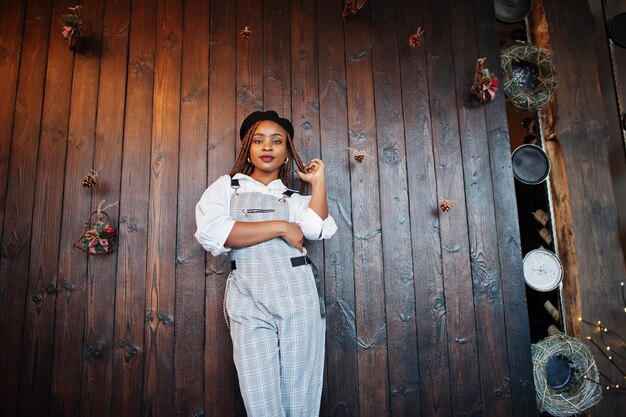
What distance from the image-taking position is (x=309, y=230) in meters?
1.85

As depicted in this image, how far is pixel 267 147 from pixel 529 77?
1.70 m

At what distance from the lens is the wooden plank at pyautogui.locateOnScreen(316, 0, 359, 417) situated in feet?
7.09

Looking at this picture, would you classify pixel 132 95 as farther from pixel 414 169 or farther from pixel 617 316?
pixel 617 316

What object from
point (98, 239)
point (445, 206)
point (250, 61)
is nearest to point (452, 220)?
point (445, 206)

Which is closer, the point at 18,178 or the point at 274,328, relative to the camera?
the point at 274,328

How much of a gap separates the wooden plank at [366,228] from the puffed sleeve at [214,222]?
0.74m

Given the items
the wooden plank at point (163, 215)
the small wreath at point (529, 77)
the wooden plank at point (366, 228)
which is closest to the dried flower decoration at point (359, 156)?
the wooden plank at point (366, 228)

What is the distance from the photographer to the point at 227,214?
1839mm

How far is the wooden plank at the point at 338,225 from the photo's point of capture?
216cm

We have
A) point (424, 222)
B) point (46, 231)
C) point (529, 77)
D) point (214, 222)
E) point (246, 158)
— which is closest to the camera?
point (214, 222)

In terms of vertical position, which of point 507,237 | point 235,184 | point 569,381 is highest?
point 235,184

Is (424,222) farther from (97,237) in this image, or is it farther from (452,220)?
(97,237)

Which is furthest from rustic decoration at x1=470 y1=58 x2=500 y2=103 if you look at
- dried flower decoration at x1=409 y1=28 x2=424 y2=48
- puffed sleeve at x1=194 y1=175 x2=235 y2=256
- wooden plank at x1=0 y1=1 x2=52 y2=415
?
wooden plank at x1=0 y1=1 x2=52 y2=415

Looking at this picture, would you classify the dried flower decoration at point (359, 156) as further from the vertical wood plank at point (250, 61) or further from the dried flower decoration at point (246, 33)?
the dried flower decoration at point (246, 33)
